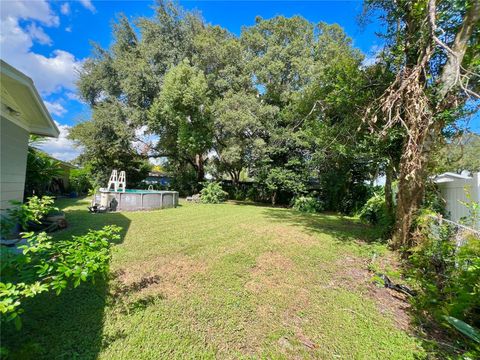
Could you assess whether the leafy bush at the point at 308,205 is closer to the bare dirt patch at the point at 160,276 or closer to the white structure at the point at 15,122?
the bare dirt patch at the point at 160,276

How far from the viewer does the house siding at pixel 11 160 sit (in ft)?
14.4

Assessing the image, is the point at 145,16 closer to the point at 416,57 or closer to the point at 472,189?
the point at 416,57

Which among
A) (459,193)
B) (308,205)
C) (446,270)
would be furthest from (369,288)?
(308,205)

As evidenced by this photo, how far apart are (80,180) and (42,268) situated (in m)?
18.6

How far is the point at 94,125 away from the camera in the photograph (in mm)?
16109

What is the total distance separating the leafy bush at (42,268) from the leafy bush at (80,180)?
1729 cm

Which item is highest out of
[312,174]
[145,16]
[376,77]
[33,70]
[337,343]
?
[145,16]

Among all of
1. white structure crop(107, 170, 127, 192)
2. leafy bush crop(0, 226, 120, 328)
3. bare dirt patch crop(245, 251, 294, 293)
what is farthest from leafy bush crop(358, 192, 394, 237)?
white structure crop(107, 170, 127, 192)

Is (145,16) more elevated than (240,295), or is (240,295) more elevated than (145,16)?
→ (145,16)

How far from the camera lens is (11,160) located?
189 inches

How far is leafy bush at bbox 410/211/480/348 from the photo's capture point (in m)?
2.56

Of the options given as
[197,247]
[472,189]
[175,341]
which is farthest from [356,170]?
[175,341]

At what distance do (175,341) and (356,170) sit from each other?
43.4 feet

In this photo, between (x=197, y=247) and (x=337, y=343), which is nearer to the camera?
(x=337, y=343)
